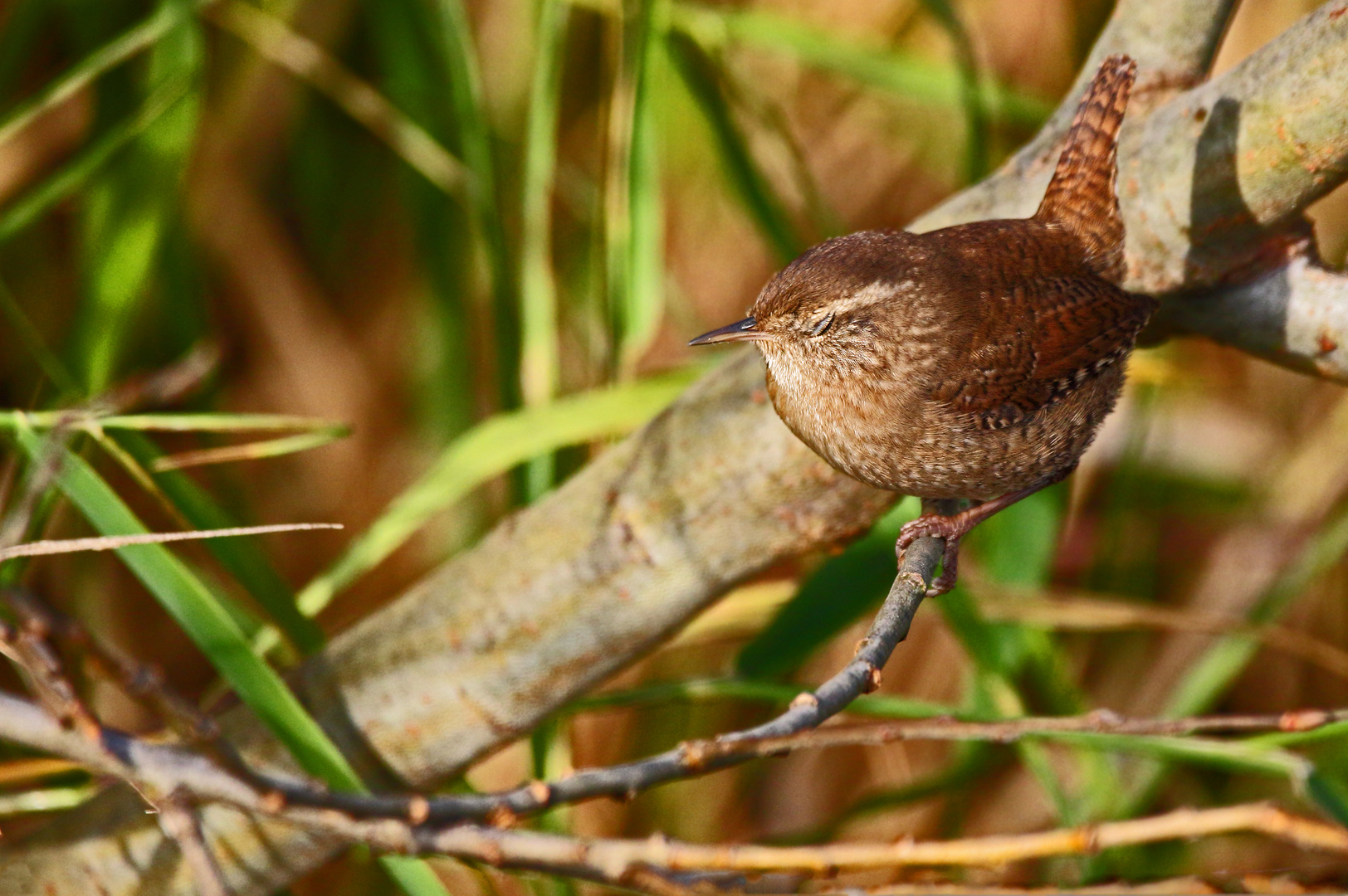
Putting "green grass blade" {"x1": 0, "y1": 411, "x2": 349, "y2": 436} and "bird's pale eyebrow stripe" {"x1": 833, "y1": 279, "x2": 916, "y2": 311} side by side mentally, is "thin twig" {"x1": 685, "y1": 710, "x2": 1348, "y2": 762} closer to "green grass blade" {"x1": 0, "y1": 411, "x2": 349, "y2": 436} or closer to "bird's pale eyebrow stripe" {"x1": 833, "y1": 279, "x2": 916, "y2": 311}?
"bird's pale eyebrow stripe" {"x1": 833, "y1": 279, "x2": 916, "y2": 311}

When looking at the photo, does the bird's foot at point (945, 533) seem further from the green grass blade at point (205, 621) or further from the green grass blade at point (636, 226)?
the green grass blade at point (205, 621)

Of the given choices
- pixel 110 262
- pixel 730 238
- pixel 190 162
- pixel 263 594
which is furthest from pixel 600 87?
pixel 263 594

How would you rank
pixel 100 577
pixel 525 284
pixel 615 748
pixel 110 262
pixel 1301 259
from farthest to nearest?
pixel 615 748, pixel 100 577, pixel 525 284, pixel 110 262, pixel 1301 259

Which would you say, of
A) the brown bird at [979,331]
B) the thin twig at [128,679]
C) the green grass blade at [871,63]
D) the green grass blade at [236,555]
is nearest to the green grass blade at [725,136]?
the green grass blade at [871,63]

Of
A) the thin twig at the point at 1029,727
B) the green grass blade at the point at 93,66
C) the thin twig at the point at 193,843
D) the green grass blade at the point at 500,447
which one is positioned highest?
the green grass blade at the point at 93,66

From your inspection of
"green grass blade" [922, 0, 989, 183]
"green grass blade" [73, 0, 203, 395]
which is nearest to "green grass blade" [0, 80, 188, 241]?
"green grass blade" [73, 0, 203, 395]

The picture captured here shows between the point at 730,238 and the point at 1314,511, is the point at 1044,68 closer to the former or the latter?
the point at 730,238

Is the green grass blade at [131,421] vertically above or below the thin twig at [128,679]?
above
